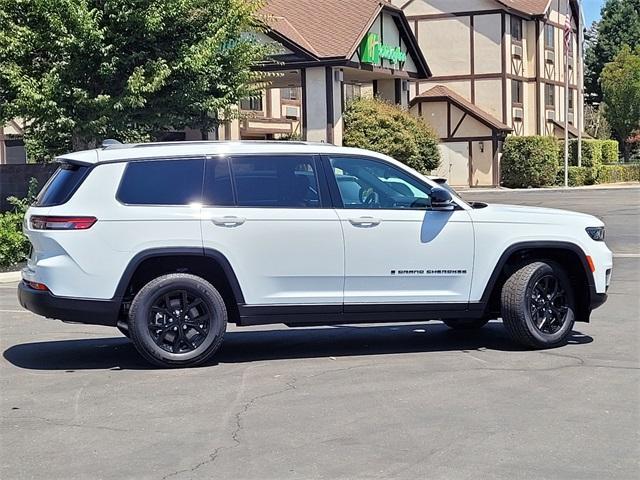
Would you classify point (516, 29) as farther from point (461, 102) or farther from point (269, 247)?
point (269, 247)

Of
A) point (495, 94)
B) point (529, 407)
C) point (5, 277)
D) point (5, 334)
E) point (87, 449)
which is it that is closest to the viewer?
point (87, 449)

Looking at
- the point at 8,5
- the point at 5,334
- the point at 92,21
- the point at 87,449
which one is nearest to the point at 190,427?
the point at 87,449

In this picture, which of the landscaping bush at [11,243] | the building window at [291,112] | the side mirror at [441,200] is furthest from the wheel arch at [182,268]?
the building window at [291,112]

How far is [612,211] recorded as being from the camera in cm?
2794

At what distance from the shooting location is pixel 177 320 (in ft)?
26.6

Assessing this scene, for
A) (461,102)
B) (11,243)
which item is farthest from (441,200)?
(461,102)

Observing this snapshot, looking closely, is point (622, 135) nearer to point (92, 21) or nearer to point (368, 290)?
point (92, 21)

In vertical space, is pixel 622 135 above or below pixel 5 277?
above

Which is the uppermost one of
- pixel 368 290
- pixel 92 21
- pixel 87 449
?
pixel 92 21

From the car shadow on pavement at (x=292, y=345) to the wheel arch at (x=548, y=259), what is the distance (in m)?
0.45

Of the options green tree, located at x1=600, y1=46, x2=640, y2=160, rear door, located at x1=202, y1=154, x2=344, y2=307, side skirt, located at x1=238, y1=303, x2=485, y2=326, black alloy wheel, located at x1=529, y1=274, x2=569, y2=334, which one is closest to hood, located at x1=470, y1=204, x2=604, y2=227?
black alloy wheel, located at x1=529, y1=274, x2=569, y2=334

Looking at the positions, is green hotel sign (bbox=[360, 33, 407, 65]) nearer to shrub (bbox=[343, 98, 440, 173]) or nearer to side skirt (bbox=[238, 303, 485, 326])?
shrub (bbox=[343, 98, 440, 173])

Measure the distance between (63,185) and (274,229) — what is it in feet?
6.06

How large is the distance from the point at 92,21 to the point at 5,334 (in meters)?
8.71
